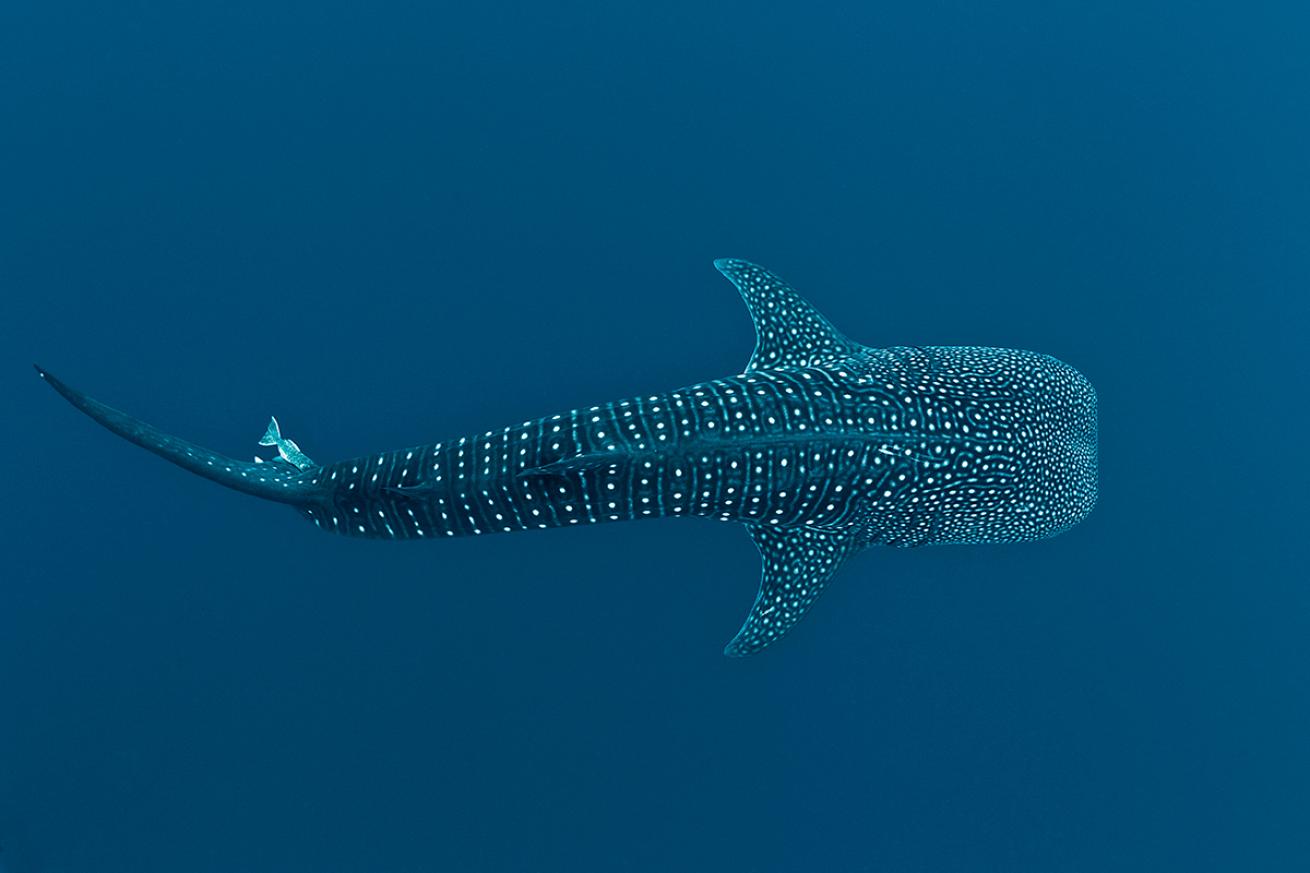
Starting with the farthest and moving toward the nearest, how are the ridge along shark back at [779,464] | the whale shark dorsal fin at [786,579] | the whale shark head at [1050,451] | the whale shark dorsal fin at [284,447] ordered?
the whale shark dorsal fin at [284,447] → the whale shark dorsal fin at [786,579] → the whale shark head at [1050,451] → the ridge along shark back at [779,464]

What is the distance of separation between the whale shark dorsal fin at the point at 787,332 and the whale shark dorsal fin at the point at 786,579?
687 mm

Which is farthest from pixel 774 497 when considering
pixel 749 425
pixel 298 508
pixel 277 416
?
pixel 277 416

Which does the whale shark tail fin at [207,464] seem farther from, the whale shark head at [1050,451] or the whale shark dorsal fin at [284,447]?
the whale shark head at [1050,451]

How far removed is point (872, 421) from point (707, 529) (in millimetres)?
1284

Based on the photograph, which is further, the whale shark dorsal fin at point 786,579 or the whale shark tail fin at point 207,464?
the whale shark dorsal fin at point 786,579

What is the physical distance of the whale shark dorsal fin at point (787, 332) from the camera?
10.4 ft

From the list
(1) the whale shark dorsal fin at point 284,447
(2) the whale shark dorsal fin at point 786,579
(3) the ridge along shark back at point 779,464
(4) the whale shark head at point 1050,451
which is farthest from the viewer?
(1) the whale shark dorsal fin at point 284,447

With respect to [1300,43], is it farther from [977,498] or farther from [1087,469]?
[977,498]

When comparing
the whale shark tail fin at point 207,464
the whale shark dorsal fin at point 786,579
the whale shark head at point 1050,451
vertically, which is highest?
the whale shark tail fin at point 207,464

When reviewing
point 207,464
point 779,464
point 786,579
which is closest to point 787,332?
point 779,464

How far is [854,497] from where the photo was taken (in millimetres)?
2799

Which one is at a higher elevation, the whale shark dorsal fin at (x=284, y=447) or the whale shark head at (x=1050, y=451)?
the whale shark dorsal fin at (x=284, y=447)

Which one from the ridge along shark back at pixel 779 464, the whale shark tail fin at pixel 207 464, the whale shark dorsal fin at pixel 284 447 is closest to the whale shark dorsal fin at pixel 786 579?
the ridge along shark back at pixel 779 464

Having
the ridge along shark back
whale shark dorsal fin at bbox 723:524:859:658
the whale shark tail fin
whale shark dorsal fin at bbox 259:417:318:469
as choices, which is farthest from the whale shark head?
whale shark dorsal fin at bbox 259:417:318:469
